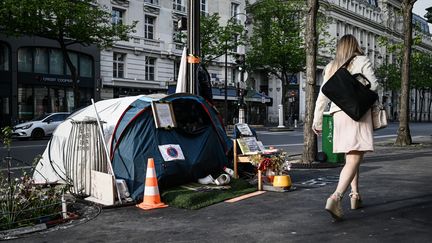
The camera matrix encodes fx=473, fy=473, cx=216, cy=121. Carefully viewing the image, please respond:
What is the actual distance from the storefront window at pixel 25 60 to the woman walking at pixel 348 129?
31.4 m

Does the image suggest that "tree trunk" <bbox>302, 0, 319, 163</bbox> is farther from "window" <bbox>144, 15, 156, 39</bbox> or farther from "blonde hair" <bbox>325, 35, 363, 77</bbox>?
"window" <bbox>144, 15, 156, 39</bbox>

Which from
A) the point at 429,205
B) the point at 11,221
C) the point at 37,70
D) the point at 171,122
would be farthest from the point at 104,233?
the point at 37,70

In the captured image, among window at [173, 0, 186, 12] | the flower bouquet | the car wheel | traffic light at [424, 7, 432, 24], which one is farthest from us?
window at [173, 0, 186, 12]

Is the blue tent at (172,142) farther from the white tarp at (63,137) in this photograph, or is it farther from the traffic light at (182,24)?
the traffic light at (182,24)

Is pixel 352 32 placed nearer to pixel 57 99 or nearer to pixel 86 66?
pixel 86 66

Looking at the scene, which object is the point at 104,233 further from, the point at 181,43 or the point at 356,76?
the point at 181,43

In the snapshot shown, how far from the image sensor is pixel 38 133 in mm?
25406

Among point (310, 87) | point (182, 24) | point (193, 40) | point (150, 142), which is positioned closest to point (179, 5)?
point (310, 87)

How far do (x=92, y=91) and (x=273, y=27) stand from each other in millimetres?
19576

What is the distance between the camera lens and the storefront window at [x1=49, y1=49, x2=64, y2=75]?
1395 inches

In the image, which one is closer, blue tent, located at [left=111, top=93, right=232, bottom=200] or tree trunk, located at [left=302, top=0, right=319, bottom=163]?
blue tent, located at [left=111, top=93, right=232, bottom=200]

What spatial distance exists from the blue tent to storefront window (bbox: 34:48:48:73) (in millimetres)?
28473

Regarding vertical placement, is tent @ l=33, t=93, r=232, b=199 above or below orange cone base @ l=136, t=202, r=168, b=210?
above

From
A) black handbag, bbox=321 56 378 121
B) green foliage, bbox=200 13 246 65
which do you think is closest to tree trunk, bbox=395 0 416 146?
black handbag, bbox=321 56 378 121
